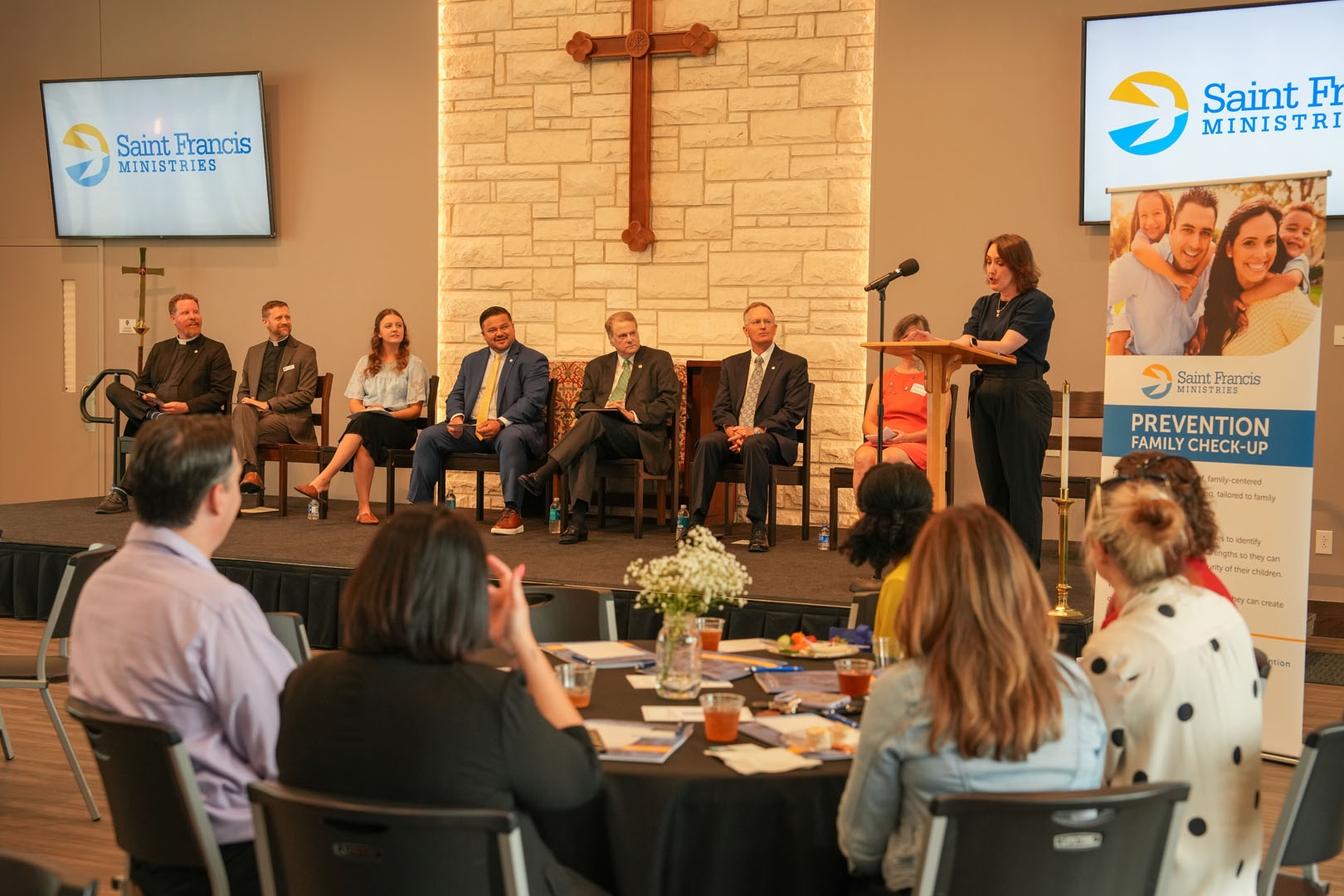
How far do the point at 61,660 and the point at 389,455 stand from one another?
325 centimetres

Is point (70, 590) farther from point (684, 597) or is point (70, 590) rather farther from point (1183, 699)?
point (1183, 699)

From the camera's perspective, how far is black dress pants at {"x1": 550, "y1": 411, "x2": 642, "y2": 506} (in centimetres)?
627

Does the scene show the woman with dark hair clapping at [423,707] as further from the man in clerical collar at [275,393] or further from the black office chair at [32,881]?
the man in clerical collar at [275,393]

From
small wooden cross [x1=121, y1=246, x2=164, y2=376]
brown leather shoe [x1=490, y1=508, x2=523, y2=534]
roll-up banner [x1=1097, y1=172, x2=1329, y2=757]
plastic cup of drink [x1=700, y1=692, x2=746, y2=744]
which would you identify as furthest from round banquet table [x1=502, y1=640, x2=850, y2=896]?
small wooden cross [x1=121, y1=246, x2=164, y2=376]

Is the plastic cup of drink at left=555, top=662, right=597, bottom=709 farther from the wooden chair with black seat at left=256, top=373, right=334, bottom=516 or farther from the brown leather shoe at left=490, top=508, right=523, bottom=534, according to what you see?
the wooden chair with black seat at left=256, top=373, right=334, bottom=516

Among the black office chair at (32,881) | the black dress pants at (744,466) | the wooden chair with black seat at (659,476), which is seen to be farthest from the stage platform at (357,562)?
the black office chair at (32,881)

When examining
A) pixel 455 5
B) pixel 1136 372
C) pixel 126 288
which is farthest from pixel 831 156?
pixel 126 288

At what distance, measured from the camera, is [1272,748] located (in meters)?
3.99

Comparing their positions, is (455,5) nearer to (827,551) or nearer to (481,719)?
(827,551)

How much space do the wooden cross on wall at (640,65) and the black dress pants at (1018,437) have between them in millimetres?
2956

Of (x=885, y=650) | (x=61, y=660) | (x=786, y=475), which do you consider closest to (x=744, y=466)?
(x=786, y=475)

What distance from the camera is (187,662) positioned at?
1.91 metres

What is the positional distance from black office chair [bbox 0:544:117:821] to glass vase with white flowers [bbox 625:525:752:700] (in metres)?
1.84

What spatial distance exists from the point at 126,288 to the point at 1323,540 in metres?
7.79
